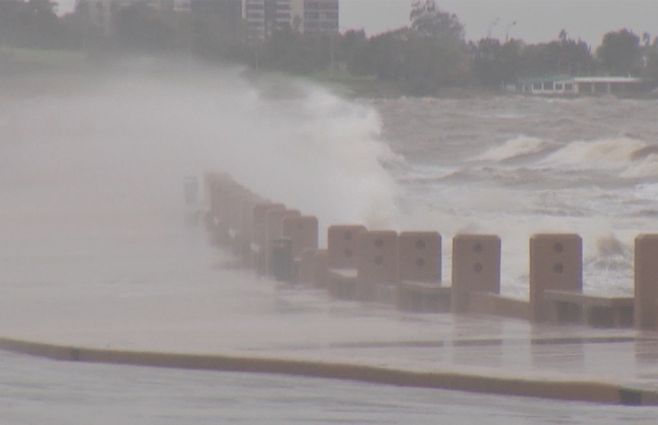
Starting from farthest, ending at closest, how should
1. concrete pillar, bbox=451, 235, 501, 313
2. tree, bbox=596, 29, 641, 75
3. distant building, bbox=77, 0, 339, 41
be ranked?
1. tree, bbox=596, 29, 641, 75
2. distant building, bbox=77, 0, 339, 41
3. concrete pillar, bbox=451, 235, 501, 313

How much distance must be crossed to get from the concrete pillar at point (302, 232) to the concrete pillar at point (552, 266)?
609 cm

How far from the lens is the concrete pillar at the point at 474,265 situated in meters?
18.0

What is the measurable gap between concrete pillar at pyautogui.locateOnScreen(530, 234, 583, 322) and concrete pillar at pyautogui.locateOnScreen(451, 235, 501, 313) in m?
1.14

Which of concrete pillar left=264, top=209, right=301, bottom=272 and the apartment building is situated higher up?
the apartment building

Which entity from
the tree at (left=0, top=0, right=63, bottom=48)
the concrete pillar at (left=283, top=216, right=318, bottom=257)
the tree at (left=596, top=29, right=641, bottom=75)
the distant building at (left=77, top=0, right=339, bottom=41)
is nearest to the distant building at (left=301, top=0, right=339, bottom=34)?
the distant building at (left=77, top=0, right=339, bottom=41)

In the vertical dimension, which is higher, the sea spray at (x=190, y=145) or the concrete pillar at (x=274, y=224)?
the concrete pillar at (x=274, y=224)

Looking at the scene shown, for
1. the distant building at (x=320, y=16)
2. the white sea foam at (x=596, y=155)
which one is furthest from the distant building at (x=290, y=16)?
the white sea foam at (x=596, y=155)

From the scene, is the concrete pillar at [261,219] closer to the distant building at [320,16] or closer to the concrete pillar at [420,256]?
the concrete pillar at [420,256]

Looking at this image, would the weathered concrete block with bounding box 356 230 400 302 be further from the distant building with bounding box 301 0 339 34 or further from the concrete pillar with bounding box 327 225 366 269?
the distant building with bounding box 301 0 339 34

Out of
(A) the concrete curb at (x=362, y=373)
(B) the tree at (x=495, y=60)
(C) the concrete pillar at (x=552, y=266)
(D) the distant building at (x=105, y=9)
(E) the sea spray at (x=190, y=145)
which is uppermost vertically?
(D) the distant building at (x=105, y=9)

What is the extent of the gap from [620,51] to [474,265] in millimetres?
Answer: 93417

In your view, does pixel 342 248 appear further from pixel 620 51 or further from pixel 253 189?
pixel 620 51

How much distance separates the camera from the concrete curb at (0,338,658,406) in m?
12.0

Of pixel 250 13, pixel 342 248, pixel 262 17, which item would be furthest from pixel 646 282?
pixel 250 13
